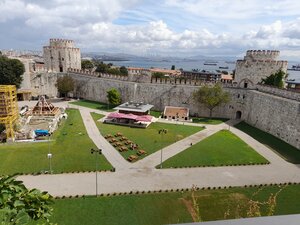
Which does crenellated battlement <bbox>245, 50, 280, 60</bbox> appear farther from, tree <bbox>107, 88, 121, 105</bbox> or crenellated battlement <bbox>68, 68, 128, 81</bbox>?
tree <bbox>107, 88, 121, 105</bbox>

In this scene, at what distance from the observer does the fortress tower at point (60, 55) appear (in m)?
49.7

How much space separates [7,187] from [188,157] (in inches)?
833

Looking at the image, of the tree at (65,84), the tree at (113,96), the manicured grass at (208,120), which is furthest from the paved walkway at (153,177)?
the tree at (65,84)

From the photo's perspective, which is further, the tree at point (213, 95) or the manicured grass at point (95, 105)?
the manicured grass at point (95, 105)

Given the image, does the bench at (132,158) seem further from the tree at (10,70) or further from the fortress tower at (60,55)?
the fortress tower at (60,55)

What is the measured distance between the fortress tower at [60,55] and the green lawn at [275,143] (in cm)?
3318

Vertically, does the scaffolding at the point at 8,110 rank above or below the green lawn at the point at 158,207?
above

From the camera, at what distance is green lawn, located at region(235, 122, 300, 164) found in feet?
80.8

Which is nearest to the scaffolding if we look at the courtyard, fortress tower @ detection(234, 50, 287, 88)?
the courtyard

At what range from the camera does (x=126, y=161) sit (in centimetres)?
2306

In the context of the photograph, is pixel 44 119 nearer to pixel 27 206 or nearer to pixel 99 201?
pixel 99 201

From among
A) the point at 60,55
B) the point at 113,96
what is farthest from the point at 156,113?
the point at 60,55

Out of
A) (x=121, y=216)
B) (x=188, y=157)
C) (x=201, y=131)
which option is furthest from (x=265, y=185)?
(x=201, y=131)

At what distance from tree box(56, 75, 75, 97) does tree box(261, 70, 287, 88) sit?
105 feet
